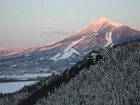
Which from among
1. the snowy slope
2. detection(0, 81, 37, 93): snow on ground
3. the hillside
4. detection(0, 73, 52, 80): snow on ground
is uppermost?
the snowy slope

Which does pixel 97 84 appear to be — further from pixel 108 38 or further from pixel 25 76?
pixel 25 76

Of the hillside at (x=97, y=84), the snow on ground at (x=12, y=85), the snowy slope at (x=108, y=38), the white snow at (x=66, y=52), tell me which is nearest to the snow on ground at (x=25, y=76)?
the snow on ground at (x=12, y=85)

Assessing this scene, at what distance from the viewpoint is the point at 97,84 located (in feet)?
187

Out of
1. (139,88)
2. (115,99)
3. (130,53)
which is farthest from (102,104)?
(130,53)

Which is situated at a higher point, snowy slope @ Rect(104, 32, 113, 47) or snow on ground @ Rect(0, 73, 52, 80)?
snowy slope @ Rect(104, 32, 113, 47)

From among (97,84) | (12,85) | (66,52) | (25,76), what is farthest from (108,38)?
(97,84)

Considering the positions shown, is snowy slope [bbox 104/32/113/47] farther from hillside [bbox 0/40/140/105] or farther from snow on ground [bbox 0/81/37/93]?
snow on ground [bbox 0/81/37/93]

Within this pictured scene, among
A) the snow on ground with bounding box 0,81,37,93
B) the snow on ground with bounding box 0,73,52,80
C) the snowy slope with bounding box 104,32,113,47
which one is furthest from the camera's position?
the snowy slope with bounding box 104,32,113,47

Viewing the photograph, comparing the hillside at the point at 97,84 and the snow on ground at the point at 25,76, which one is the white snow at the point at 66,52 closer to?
Answer: the snow on ground at the point at 25,76

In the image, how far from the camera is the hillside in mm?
50562

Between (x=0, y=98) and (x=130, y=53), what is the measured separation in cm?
2247

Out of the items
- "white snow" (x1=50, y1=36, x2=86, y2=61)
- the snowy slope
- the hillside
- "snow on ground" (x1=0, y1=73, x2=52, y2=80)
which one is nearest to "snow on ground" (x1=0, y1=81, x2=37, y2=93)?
"snow on ground" (x1=0, y1=73, x2=52, y2=80)

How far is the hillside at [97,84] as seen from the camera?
5056 centimetres

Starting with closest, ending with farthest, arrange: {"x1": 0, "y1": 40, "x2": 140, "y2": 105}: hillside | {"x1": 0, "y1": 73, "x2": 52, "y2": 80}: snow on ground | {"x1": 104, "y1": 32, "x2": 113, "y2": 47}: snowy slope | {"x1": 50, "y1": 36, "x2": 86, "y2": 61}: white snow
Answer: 1. {"x1": 0, "y1": 40, "x2": 140, "y2": 105}: hillside
2. {"x1": 0, "y1": 73, "x2": 52, "y2": 80}: snow on ground
3. {"x1": 104, "y1": 32, "x2": 113, "y2": 47}: snowy slope
4. {"x1": 50, "y1": 36, "x2": 86, "y2": 61}: white snow
